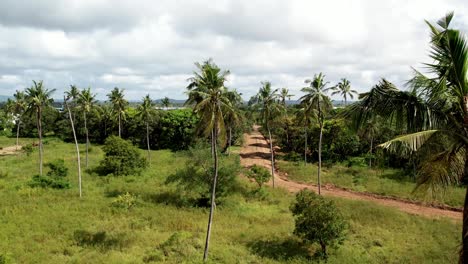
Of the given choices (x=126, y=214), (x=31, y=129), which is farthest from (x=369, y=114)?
(x=31, y=129)

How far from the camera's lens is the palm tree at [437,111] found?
18.2 feet

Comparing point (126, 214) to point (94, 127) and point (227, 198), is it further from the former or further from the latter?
point (94, 127)

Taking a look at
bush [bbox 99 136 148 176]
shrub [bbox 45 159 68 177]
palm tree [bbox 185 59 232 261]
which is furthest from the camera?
bush [bbox 99 136 148 176]

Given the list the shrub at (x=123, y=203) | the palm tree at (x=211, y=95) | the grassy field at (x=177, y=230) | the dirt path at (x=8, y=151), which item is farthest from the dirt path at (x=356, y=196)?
the dirt path at (x=8, y=151)

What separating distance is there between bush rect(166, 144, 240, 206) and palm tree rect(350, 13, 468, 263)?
930 inches

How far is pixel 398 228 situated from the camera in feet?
81.9

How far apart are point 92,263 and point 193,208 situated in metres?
12.0

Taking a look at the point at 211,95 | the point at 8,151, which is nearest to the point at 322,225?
the point at 211,95

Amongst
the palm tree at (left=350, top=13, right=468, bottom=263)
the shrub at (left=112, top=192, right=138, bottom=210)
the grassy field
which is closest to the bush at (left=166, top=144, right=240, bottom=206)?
the grassy field

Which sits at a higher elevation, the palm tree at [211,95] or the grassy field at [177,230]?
the palm tree at [211,95]

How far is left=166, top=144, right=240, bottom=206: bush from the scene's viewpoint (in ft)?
96.9

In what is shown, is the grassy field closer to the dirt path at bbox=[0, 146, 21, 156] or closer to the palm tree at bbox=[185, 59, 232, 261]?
the palm tree at bbox=[185, 59, 232, 261]

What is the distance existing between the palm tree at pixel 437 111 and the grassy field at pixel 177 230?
12785 mm

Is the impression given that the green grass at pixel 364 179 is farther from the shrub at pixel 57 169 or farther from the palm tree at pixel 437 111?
the palm tree at pixel 437 111
